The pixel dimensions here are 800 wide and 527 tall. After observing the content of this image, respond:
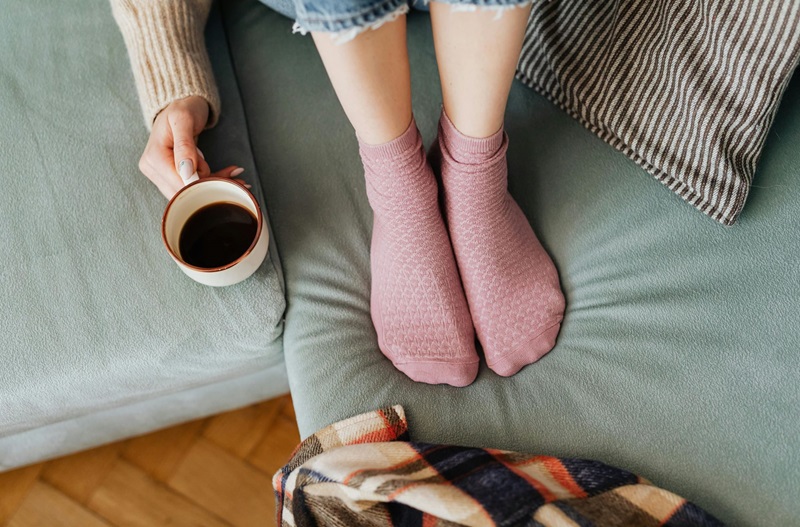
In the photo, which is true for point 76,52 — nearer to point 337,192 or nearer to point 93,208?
point 93,208

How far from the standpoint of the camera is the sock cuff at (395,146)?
22.2 inches

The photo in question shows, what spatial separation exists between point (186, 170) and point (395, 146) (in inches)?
9.2

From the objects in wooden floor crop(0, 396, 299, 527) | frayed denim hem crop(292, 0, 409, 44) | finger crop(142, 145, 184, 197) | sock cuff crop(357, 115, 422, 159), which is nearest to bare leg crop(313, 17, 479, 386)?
sock cuff crop(357, 115, 422, 159)

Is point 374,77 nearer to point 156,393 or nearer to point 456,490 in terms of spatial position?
point 456,490

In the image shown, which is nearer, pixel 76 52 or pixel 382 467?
pixel 382 467

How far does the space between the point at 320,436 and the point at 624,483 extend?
293 millimetres

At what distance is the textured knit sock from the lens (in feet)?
2.05

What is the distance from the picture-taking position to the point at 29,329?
67 centimetres

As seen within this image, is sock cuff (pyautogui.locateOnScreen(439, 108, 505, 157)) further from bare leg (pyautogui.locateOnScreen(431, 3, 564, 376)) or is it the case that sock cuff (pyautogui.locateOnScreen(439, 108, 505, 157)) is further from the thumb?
the thumb

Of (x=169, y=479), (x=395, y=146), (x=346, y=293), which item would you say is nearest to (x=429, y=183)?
(x=395, y=146)

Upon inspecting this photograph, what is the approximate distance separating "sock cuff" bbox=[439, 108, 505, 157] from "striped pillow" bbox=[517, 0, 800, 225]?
7.3 inches

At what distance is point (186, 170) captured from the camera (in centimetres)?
64

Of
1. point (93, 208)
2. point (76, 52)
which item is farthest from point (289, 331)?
point (76, 52)

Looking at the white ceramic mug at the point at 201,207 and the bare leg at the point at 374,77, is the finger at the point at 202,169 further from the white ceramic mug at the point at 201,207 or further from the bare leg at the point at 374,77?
the bare leg at the point at 374,77
